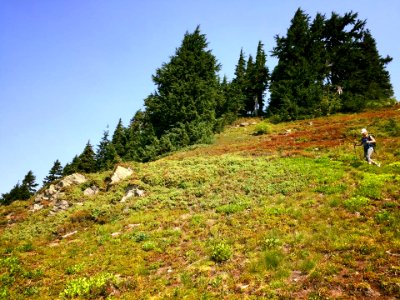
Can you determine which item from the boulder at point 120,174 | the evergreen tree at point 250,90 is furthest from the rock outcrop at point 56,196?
the evergreen tree at point 250,90

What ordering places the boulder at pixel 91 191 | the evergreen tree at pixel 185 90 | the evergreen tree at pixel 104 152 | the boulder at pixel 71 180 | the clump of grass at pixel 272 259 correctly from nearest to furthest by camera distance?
the clump of grass at pixel 272 259 → the boulder at pixel 91 191 → the boulder at pixel 71 180 → the evergreen tree at pixel 185 90 → the evergreen tree at pixel 104 152

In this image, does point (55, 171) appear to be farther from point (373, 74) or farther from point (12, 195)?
point (373, 74)

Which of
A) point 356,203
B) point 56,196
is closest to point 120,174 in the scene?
point 56,196

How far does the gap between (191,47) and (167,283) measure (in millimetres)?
41657

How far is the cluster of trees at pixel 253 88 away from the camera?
43.9 metres

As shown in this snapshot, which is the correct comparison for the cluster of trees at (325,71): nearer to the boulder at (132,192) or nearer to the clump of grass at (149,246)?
the boulder at (132,192)

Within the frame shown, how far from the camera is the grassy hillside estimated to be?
36.2ft

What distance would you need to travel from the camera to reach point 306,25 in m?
61.8

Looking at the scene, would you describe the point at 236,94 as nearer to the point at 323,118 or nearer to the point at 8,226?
the point at 323,118

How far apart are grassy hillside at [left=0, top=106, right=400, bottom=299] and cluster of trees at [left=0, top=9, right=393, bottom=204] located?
16537mm

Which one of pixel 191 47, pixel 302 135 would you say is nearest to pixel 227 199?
pixel 302 135

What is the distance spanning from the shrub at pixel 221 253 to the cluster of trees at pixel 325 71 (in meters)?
42.6

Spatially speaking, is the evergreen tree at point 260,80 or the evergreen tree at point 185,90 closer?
the evergreen tree at point 185,90

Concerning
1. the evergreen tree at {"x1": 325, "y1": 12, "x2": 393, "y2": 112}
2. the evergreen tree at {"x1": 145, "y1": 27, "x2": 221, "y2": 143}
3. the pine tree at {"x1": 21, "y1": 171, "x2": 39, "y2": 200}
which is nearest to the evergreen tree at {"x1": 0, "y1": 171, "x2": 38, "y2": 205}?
the pine tree at {"x1": 21, "y1": 171, "x2": 39, "y2": 200}
